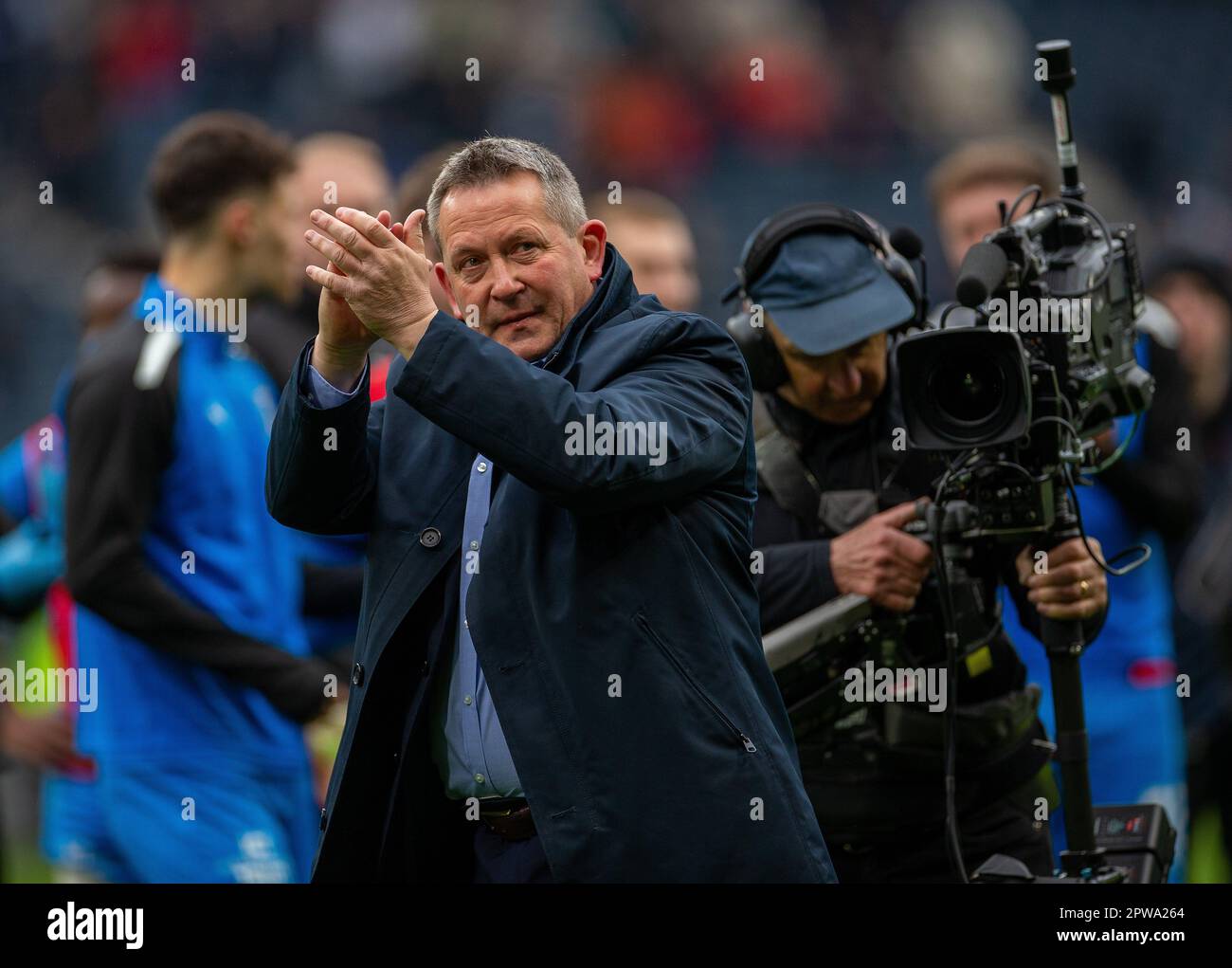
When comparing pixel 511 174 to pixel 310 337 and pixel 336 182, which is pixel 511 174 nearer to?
pixel 310 337

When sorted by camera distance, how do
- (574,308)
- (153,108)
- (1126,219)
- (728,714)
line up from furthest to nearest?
1. (153,108)
2. (1126,219)
3. (574,308)
4. (728,714)

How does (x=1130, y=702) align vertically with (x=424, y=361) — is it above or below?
below

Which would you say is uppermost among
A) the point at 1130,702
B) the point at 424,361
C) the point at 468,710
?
the point at 424,361

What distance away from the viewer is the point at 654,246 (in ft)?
16.6

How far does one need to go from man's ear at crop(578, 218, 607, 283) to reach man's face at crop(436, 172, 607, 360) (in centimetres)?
7

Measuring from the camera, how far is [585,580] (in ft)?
8.24

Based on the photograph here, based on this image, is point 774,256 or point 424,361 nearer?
point 424,361

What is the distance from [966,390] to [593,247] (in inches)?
28.7

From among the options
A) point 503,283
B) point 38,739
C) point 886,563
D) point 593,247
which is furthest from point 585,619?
point 38,739

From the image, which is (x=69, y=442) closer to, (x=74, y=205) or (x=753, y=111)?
(x=74, y=205)

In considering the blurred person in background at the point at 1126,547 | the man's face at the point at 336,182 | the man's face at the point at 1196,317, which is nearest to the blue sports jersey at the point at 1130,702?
the blurred person in background at the point at 1126,547

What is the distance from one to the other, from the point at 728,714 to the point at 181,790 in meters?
2.40

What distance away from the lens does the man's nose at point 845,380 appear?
3.67 metres
